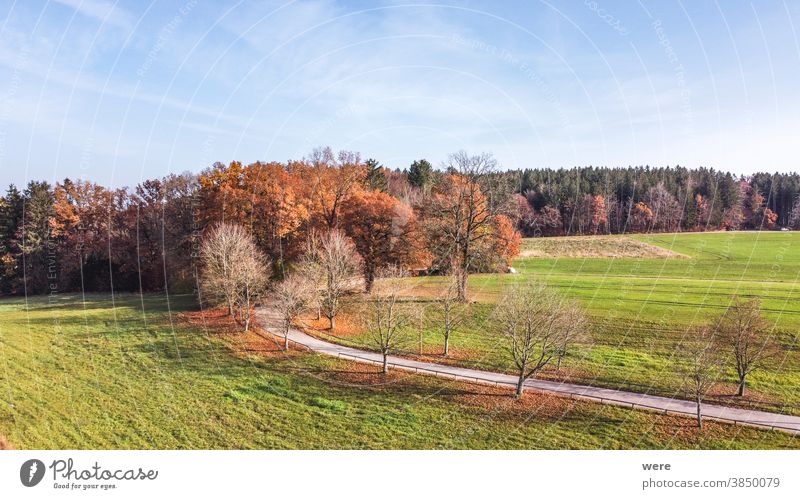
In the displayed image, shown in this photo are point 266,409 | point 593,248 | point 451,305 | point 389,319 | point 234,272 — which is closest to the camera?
point 266,409

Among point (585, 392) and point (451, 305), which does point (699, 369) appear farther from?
point (451, 305)

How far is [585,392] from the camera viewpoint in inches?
1033

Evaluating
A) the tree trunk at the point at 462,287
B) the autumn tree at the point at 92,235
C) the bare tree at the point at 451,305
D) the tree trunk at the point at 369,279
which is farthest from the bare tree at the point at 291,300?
the autumn tree at the point at 92,235

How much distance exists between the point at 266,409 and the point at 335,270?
1841 cm

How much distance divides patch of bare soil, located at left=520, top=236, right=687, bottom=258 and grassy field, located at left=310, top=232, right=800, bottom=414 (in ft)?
0.66

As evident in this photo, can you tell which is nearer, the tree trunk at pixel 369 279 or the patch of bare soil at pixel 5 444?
the patch of bare soil at pixel 5 444

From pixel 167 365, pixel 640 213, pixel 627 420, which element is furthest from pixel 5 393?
pixel 640 213

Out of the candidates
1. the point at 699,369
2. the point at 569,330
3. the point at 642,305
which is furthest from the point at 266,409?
the point at 642,305

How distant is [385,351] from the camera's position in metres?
30.4

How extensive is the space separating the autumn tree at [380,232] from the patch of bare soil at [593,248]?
28689mm

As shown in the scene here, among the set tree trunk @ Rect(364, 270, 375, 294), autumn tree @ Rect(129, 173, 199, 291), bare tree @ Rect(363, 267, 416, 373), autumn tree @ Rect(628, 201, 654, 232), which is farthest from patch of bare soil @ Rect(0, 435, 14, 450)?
autumn tree @ Rect(628, 201, 654, 232)

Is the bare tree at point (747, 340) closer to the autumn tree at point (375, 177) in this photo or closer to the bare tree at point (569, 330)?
the bare tree at point (569, 330)

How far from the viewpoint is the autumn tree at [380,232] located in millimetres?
48656
